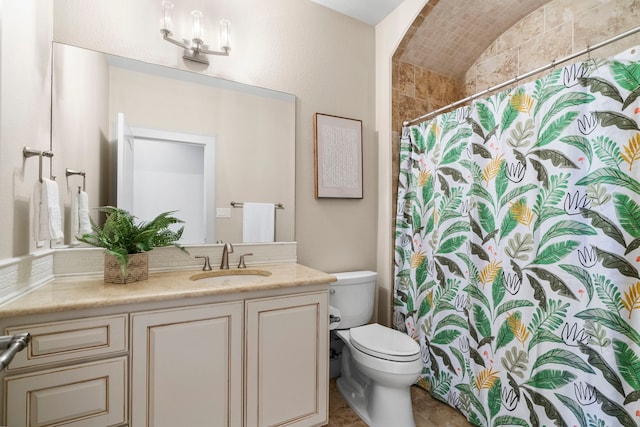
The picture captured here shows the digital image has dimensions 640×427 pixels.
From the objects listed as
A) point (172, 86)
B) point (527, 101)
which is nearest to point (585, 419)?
point (527, 101)

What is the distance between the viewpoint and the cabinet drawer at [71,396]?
0.97m

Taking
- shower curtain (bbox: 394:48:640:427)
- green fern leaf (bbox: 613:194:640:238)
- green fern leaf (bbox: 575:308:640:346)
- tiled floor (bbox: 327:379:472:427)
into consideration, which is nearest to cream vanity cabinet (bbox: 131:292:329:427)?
tiled floor (bbox: 327:379:472:427)

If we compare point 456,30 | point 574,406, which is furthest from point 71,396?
point 456,30

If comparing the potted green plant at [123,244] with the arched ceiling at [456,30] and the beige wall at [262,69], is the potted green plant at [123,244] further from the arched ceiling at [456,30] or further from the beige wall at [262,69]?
the arched ceiling at [456,30]

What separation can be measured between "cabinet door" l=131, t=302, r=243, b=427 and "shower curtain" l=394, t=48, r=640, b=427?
127 cm

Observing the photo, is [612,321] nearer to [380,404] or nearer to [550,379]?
[550,379]

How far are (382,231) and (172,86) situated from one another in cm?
170

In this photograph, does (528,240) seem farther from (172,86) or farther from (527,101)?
(172,86)

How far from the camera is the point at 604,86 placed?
3.83 feet

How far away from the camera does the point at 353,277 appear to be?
1.99 meters

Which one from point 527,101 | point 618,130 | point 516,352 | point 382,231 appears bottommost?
point 516,352

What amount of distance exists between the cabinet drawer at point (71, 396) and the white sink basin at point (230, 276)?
0.53 m

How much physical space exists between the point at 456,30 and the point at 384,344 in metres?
2.27

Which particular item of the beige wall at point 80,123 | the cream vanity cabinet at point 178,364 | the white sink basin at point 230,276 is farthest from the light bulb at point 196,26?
the cream vanity cabinet at point 178,364
